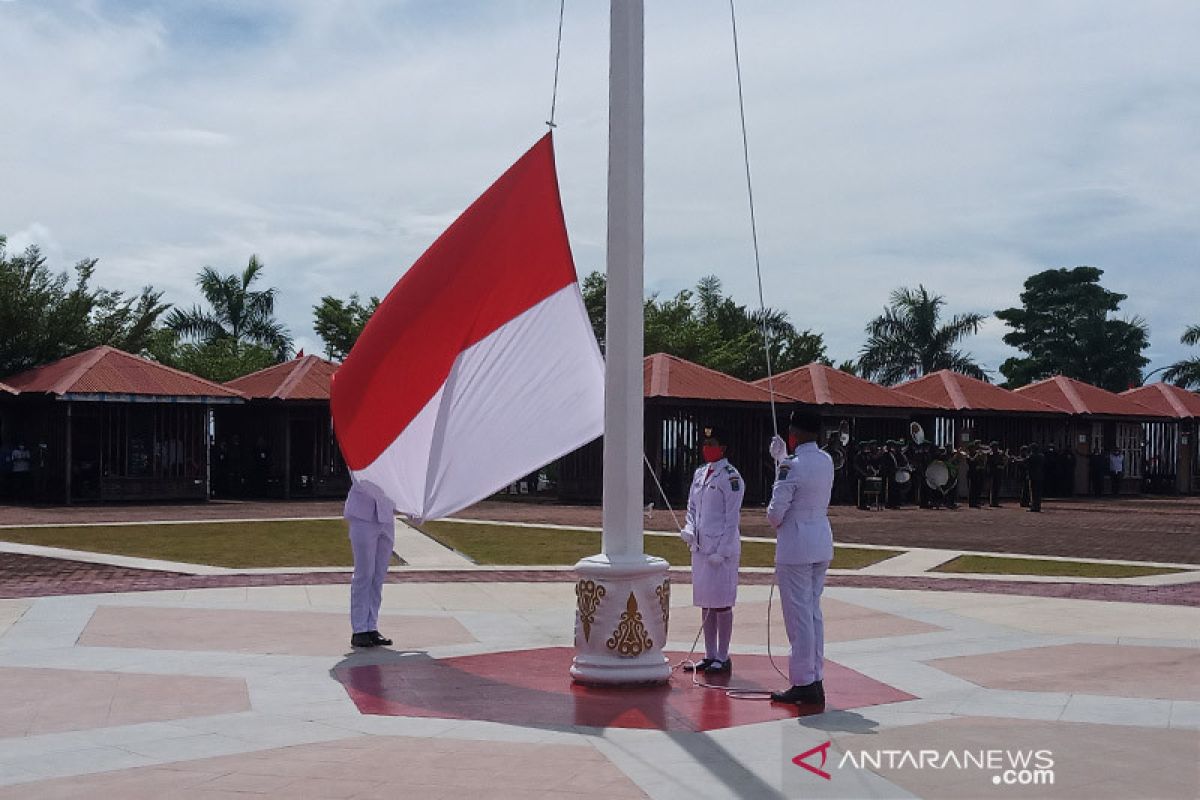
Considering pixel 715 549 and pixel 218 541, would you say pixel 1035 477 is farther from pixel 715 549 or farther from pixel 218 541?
pixel 715 549

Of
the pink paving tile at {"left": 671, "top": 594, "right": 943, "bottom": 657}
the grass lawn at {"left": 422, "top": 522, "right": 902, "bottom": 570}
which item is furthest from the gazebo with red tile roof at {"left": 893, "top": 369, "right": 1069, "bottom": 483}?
the pink paving tile at {"left": 671, "top": 594, "right": 943, "bottom": 657}

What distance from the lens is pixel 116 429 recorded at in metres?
30.4

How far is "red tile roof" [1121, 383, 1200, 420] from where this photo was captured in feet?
137

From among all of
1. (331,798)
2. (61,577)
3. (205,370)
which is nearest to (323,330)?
(205,370)

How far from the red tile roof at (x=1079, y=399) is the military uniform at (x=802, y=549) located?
33054 mm

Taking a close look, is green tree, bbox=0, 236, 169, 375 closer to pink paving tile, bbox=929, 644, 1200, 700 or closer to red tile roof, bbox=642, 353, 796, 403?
red tile roof, bbox=642, 353, 796, 403

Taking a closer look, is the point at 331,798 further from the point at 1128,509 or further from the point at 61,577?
the point at 1128,509

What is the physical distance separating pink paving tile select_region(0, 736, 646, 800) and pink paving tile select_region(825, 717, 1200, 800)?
1.05 m

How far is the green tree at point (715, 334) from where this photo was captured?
48656 millimetres

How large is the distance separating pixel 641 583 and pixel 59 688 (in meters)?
3.71

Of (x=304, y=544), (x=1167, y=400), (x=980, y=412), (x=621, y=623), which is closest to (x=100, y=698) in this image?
(x=621, y=623)

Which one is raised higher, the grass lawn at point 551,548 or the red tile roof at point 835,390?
the red tile roof at point 835,390

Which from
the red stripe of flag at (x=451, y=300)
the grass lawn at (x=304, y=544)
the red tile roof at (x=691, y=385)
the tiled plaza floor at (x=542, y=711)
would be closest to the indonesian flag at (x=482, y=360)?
the red stripe of flag at (x=451, y=300)

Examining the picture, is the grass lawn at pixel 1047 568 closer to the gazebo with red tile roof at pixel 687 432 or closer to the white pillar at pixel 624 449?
the white pillar at pixel 624 449
